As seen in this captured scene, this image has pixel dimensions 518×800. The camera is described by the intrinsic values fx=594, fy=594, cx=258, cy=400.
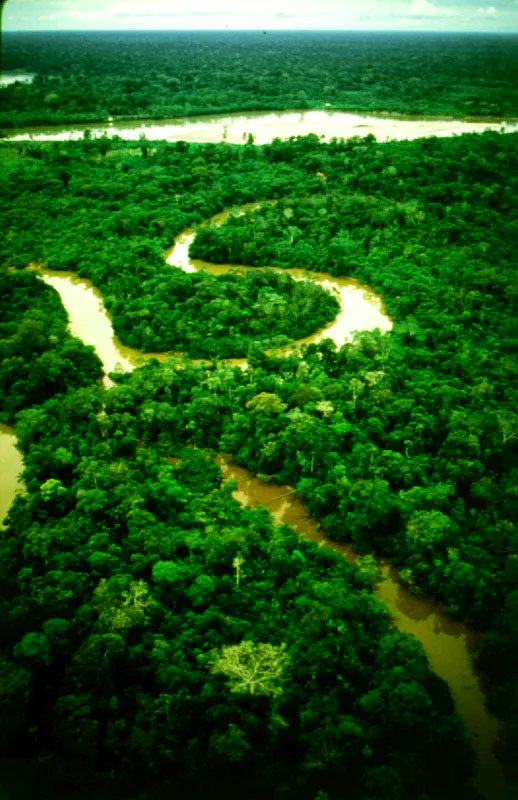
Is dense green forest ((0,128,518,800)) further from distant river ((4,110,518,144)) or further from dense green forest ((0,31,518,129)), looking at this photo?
distant river ((4,110,518,144))

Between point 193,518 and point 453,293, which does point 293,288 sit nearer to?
point 453,293

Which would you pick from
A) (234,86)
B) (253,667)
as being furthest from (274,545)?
(234,86)

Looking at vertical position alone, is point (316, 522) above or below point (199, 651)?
above

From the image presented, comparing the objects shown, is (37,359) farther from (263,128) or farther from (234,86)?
(234,86)

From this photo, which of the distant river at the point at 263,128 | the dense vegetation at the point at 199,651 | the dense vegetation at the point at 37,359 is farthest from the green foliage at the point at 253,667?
the distant river at the point at 263,128

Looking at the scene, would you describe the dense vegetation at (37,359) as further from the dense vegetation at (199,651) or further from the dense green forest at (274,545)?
the dense vegetation at (199,651)

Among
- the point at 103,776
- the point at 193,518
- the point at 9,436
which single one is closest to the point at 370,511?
the point at 193,518

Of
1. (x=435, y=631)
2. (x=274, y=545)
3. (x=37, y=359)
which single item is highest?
(x=37, y=359)
